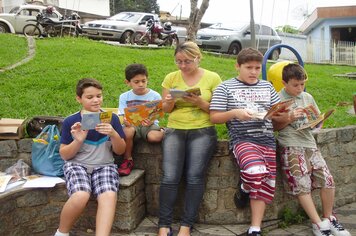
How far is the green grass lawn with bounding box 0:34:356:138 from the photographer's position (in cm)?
581

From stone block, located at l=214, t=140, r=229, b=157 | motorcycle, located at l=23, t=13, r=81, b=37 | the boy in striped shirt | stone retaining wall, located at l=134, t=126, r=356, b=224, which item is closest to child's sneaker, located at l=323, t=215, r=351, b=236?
stone retaining wall, located at l=134, t=126, r=356, b=224

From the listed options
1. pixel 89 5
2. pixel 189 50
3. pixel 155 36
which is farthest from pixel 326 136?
pixel 89 5

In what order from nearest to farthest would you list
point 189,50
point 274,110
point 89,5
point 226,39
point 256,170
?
point 274,110 < point 256,170 < point 189,50 < point 226,39 < point 89,5

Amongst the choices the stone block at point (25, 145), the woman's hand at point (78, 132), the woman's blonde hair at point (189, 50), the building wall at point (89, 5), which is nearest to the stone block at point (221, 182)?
the woman's blonde hair at point (189, 50)

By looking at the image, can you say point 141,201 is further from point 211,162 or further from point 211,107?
point 211,107

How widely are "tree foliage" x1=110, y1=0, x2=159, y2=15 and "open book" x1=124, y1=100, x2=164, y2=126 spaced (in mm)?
42042

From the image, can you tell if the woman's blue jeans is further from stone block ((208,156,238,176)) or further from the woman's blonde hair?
the woman's blonde hair

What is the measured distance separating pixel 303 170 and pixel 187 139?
1026mm

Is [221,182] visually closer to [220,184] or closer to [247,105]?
[220,184]

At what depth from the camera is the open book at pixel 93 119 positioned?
354cm

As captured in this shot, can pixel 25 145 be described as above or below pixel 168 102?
below

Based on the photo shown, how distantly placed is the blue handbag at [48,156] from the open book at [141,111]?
74 centimetres

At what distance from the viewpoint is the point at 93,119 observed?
140 inches

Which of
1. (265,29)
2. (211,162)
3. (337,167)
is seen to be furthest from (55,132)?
(265,29)
